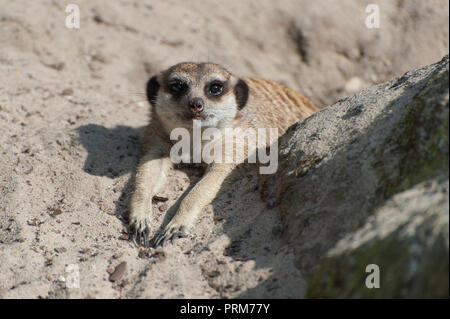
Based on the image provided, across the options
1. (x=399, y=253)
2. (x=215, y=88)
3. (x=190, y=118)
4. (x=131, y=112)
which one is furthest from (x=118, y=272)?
(x=131, y=112)

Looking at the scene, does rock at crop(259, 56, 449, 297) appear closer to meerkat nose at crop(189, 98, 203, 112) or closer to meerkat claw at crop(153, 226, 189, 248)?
meerkat claw at crop(153, 226, 189, 248)

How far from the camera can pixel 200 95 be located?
10.6ft

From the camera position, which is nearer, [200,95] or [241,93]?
[200,95]

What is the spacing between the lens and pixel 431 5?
5508mm

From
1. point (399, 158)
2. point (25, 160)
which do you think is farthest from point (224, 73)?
point (399, 158)

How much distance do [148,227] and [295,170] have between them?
902 millimetres

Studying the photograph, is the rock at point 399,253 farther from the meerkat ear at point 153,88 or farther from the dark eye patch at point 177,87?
the meerkat ear at point 153,88

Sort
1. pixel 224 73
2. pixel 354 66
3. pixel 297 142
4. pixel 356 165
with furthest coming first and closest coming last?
pixel 354 66 < pixel 224 73 < pixel 297 142 < pixel 356 165

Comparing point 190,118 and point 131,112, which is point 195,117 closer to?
point 190,118

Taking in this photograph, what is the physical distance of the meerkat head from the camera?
3191 mm

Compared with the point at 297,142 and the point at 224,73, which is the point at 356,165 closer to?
the point at 297,142

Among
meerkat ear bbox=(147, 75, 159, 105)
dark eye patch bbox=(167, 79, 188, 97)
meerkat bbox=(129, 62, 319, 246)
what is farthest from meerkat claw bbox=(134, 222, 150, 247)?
meerkat ear bbox=(147, 75, 159, 105)

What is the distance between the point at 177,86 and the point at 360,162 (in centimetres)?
152
